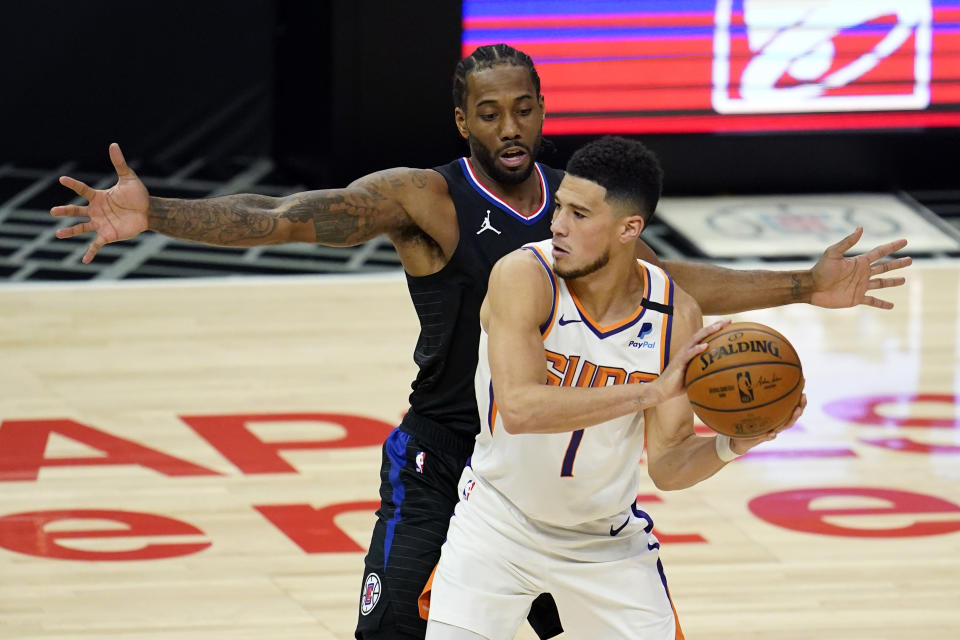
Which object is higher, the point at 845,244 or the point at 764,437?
the point at 845,244

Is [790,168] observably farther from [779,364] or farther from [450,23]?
[779,364]

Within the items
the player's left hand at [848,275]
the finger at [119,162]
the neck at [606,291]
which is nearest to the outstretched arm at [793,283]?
the player's left hand at [848,275]

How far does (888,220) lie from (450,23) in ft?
12.2

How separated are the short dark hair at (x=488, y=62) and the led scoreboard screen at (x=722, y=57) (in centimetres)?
780

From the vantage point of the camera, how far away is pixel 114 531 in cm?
601

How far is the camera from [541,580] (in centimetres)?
370

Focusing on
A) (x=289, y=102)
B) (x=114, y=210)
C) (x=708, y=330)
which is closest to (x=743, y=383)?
(x=708, y=330)

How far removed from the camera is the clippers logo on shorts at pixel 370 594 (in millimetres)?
3896

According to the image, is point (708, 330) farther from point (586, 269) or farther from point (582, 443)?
point (582, 443)

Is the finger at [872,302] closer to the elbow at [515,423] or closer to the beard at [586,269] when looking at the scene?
the beard at [586,269]

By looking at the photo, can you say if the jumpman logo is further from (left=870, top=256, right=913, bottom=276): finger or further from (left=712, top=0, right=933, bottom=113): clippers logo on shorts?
(left=712, top=0, right=933, bottom=113): clippers logo on shorts

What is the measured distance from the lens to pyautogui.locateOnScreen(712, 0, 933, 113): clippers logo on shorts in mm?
12109

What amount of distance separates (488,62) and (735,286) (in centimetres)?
95

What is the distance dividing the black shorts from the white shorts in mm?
149
